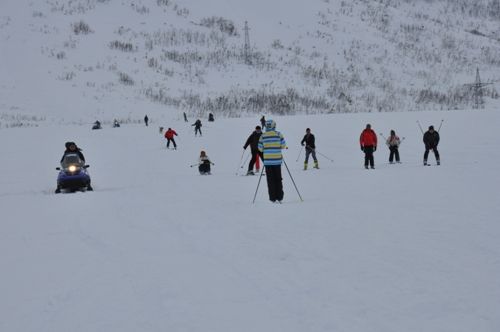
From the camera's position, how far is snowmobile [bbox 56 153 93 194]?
48.3ft

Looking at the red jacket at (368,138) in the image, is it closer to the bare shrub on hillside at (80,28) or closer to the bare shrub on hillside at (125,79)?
the bare shrub on hillside at (125,79)

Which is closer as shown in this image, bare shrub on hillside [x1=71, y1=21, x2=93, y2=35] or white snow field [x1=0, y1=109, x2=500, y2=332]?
white snow field [x1=0, y1=109, x2=500, y2=332]

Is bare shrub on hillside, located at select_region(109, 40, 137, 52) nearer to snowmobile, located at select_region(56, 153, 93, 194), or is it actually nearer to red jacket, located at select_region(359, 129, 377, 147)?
red jacket, located at select_region(359, 129, 377, 147)

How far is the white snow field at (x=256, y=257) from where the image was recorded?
4.57m

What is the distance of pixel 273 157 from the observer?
35.9 feet

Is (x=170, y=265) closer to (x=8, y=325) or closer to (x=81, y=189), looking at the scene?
(x=8, y=325)

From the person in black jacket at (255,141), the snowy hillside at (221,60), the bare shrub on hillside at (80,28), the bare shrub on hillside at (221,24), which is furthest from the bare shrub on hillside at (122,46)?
the person in black jacket at (255,141)

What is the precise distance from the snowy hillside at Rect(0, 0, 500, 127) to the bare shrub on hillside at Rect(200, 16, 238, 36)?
0.17 meters

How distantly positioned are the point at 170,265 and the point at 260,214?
3.56 metres

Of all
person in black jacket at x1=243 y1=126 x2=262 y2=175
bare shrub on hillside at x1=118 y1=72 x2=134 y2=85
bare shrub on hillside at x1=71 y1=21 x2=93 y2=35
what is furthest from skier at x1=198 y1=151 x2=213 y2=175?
bare shrub on hillside at x1=71 y1=21 x2=93 y2=35

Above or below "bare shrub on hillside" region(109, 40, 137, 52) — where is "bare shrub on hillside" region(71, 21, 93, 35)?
above

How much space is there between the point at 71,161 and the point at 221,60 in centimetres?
6087

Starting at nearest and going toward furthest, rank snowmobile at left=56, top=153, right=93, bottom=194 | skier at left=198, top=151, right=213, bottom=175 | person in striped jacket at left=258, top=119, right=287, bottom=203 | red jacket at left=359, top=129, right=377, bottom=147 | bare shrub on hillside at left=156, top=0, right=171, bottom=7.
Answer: person in striped jacket at left=258, top=119, right=287, bottom=203 → snowmobile at left=56, top=153, right=93, bottom=194 → red jacket at left=359, top=129, right=377, bottom=147 → skier at left=198, top=151, right=213, bottom=175 → bare shrub on hillside at left=156, top=0, right=171, bottom=7

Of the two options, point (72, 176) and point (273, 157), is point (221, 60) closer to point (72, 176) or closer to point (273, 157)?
point (72, 176)
